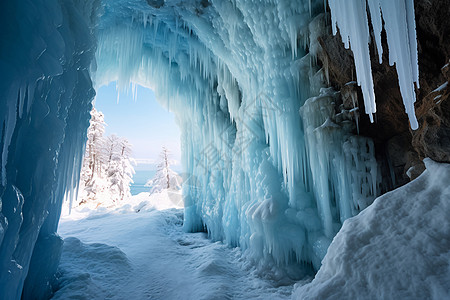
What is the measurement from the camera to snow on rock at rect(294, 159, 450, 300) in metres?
1.96

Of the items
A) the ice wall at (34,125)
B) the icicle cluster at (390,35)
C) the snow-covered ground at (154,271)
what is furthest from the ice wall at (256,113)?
the ice wall at (34,125)

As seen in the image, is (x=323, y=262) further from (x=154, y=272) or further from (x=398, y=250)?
(x=154, y=272)

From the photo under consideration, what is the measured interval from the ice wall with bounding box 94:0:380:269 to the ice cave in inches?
1.8

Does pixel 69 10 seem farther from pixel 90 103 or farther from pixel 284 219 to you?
pixel 284 219

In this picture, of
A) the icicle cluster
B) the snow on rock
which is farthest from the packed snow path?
the icicle cluster

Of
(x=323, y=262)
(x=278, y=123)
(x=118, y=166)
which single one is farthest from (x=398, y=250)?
(x=118, y=166)

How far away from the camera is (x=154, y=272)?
5.38 metres

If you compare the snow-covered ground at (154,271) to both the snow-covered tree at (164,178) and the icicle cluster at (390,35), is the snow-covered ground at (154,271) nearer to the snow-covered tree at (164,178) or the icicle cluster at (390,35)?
the icicle cluster at (390,35)

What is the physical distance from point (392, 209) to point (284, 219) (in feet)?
9.90

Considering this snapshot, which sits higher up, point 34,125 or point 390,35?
point 390,35

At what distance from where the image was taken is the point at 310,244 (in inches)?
198

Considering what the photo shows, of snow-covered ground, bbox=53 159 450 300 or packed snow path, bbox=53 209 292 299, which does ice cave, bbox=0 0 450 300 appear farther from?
packed snow path, bbox=53 209 292 299

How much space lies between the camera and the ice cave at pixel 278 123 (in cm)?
230

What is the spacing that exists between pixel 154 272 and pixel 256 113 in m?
5.12
